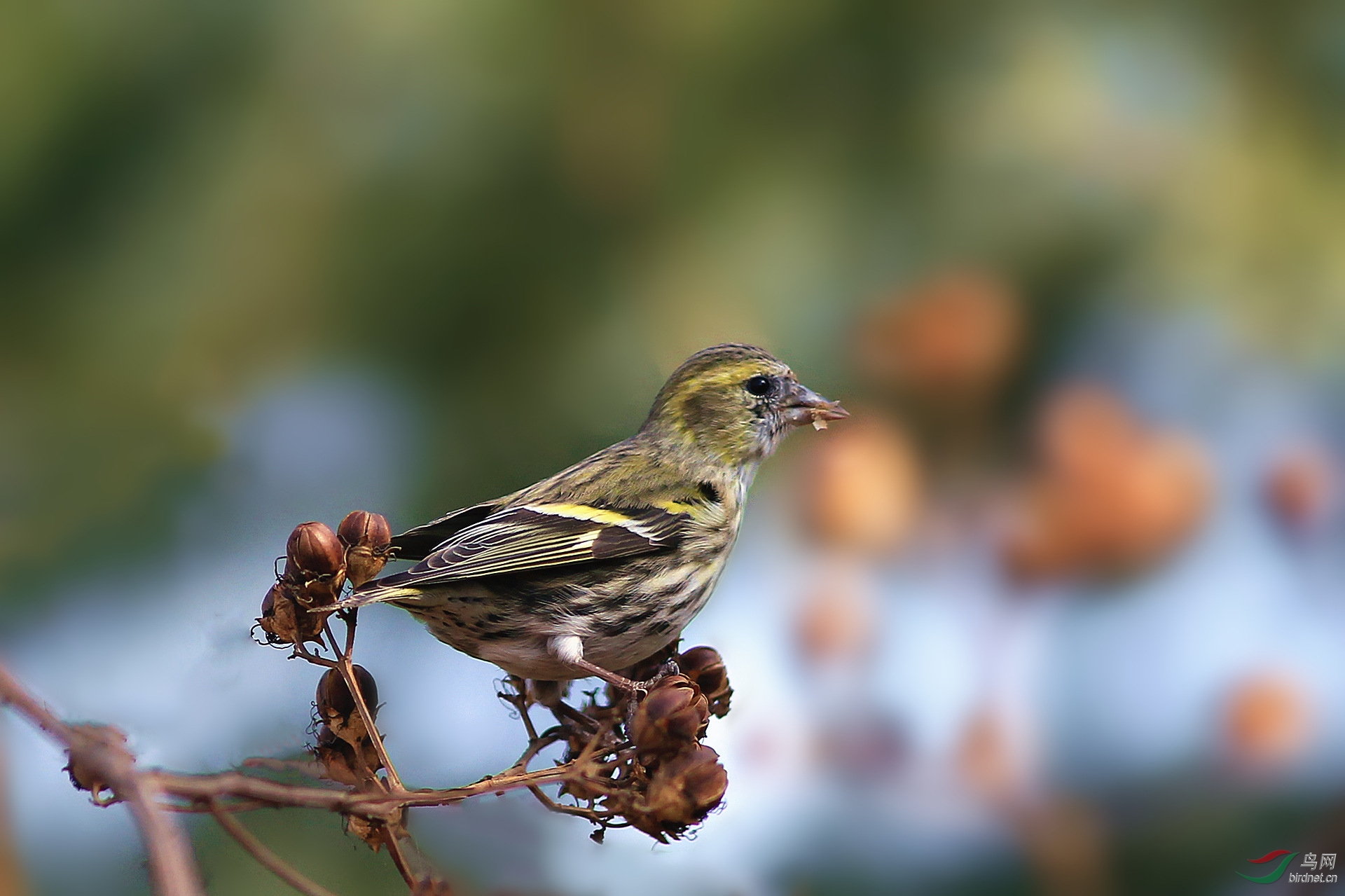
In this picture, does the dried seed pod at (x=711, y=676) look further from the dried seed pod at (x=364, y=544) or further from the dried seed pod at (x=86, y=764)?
the dried seed pod at (x=86, y=764)

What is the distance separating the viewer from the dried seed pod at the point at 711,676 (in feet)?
4.77

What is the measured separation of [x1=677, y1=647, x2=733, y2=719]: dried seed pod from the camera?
4.77 ft

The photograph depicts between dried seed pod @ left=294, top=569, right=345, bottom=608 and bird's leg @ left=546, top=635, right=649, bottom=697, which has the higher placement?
bird's leg @ left=546, top=635, right=649, bottom=697

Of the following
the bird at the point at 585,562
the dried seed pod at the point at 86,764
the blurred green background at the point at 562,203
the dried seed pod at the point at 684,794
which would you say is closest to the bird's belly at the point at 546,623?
the bird at the point at 585,562

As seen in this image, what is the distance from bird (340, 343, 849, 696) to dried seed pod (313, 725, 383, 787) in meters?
0.14

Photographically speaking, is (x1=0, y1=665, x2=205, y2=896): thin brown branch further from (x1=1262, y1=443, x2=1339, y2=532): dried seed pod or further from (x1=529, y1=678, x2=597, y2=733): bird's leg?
(x1=1262, y1=443, x2=1339, y2=532): dried seed pod

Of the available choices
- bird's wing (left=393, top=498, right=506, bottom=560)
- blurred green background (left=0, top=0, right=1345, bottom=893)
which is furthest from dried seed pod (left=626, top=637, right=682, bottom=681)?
blurred green background (left=0, top=0, right=1345, bottom=893)

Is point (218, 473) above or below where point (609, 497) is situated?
above

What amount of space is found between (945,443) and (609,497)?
6.27ft

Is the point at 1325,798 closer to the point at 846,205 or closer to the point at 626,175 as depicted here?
the point at 846,205

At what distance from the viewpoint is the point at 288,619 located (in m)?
1.24

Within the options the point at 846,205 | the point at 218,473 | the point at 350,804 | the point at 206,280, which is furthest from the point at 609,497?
the point at 846,205

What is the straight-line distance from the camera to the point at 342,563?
1.27 metres

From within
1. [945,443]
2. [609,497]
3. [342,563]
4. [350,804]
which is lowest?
[350,804]
